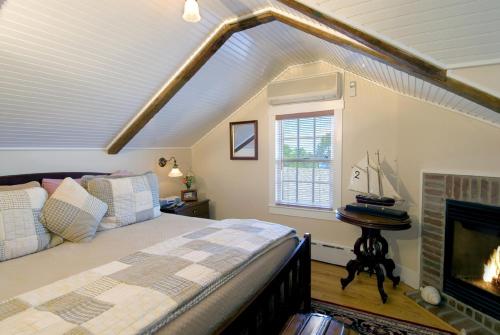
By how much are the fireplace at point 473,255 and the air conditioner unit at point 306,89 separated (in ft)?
5.12

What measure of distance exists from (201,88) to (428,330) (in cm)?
297

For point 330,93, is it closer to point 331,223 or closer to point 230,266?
point 331,223

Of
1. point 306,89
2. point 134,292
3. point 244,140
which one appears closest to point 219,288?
point 134,292

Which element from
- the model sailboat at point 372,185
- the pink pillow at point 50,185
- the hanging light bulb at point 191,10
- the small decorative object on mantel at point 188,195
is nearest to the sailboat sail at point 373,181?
the model sailboat at point 372,185

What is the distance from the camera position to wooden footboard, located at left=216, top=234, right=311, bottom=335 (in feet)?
3.61

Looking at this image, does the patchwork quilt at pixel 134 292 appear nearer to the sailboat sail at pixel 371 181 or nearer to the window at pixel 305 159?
the sailboat sail at pixel 371 181

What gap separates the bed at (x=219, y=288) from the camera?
108cm

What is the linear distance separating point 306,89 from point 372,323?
237 centimetres

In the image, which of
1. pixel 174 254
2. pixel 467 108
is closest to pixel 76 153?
pixel 174 254

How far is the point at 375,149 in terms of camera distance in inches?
111

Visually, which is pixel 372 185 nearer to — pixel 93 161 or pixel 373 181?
pixel 373 181

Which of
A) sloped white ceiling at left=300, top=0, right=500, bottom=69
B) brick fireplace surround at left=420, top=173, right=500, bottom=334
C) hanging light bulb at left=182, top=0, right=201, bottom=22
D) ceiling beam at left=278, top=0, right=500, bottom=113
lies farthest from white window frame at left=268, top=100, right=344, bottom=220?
hanging light bulb at left=182, top=0, right=201, bottom=22

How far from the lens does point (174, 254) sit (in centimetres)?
146

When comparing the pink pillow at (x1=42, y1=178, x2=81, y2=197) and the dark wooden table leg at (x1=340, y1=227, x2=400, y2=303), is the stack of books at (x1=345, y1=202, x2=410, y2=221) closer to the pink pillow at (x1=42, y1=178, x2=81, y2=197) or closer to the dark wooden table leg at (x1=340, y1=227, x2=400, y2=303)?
the dark wooden table leg at (x1=340, y1=227, x2=400, y2=303)
